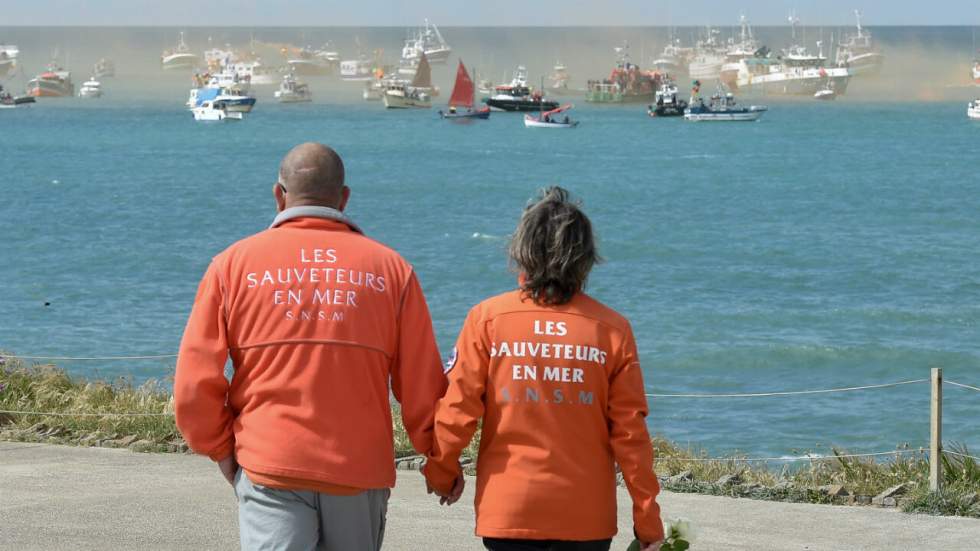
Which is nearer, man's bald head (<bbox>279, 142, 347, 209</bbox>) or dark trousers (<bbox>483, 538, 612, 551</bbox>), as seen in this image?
dark trousers (<bbox>483, 538, 612, 551</bbox>)

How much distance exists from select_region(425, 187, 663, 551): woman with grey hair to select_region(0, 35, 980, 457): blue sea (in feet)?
10.1

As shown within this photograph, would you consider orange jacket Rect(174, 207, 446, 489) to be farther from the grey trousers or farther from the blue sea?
the blue sea

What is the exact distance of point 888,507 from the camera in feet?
24.1

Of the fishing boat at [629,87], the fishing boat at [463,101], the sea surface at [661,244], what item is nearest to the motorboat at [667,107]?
the fishing boat at [463,101]

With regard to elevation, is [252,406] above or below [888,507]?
above

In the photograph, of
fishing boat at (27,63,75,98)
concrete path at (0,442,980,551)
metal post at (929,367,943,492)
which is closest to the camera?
concrete path at (0,442,980,551)

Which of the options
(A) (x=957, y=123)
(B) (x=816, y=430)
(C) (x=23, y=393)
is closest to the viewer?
(C) (x=23, y=393)

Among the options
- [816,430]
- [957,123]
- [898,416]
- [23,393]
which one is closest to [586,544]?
[23,393]

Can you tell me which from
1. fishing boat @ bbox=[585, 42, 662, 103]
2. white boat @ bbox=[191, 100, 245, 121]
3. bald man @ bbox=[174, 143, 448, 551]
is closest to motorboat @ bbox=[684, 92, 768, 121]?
fishing boat @ bbox=[585, 42, 662, 103]

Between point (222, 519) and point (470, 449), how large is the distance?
2.43 m

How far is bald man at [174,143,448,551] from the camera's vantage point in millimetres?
4039

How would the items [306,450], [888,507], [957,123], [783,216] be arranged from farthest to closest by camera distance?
[957,123] → [783,216] → [888,507] → [306,450]

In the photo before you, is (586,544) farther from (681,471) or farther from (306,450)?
(681,471)

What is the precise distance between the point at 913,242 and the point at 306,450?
155ft
